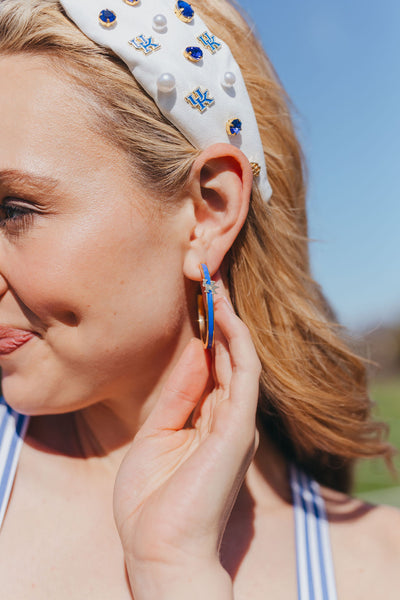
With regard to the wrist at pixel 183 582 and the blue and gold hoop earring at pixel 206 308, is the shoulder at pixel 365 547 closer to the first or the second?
the wrist at pixel 183 582

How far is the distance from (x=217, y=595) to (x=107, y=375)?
0.74 metres

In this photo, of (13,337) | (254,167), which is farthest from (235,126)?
(13,337)

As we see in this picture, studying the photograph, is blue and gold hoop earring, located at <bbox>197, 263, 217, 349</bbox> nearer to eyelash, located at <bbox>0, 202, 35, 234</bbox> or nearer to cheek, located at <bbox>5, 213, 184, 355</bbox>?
cheek, located at <bbox>5, 213, 184, 355</bbox>

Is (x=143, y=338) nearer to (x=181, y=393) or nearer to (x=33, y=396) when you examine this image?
(x=181, y=393)

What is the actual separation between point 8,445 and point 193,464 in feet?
2.78

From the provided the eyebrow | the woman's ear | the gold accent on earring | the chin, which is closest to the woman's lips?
the chin

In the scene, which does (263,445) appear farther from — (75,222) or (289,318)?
(75,222)

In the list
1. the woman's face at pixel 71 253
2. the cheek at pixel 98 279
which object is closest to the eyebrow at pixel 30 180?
the woman's face at pixel 71 253

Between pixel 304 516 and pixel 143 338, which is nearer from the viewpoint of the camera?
pixel 143 338

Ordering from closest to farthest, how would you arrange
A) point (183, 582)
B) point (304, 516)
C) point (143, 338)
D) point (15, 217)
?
point (183, 582) → point (15, 217) → point (143, 338) → point (304, 516)

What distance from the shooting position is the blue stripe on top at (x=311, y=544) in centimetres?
179

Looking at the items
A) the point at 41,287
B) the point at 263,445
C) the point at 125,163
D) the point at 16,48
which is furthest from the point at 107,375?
the point at 16,48

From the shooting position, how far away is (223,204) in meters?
1.98

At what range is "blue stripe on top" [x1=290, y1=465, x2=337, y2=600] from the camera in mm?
1789
